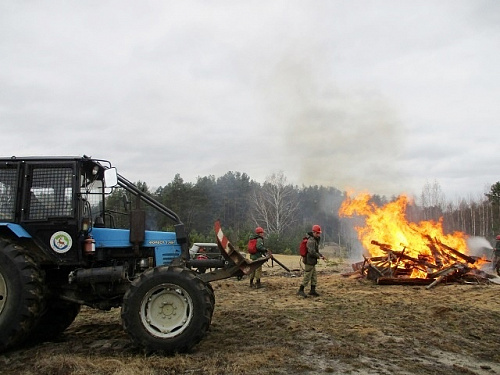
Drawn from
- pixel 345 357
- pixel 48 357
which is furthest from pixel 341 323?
pixel 48 357

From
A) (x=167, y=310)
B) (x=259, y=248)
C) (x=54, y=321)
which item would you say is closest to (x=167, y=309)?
(x=167, y=310)

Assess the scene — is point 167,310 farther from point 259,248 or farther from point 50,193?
point 259,248

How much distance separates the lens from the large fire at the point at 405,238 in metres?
14.7

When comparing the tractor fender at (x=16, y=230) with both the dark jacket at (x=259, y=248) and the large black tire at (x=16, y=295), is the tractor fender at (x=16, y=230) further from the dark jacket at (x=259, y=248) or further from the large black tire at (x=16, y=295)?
the dark jacket at (x=259, y=248)

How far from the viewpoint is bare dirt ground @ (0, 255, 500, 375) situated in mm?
5348

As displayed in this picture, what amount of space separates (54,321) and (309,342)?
13.2ft

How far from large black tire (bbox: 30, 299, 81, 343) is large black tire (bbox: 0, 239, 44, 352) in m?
0.96

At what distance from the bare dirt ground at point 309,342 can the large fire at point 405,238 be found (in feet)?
13.3

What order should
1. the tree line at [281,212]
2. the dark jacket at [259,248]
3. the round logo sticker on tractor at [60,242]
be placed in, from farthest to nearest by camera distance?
1. the tree line at [281,212]
2. the dark jacket at [259,248]
3. the round logo sticker on tractor at [60,242]

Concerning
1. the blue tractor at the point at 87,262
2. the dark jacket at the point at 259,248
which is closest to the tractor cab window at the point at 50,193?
the blue tractor at the point at 87,262

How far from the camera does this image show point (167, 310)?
5.98 meters

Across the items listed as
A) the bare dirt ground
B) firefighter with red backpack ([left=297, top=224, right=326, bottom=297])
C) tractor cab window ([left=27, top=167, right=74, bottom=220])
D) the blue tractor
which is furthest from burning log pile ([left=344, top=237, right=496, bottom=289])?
tractor cab window ([left=27, top=167, right=74, bottom=220])

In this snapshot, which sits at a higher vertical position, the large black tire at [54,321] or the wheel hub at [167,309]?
the wheel hub at [167,309]

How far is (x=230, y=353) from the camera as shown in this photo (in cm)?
588
